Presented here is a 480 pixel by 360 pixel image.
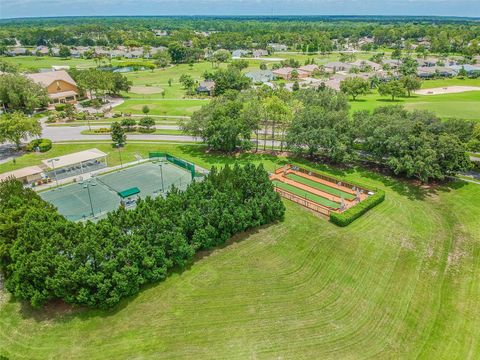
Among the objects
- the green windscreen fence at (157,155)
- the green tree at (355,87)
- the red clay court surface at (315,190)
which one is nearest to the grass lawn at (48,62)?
the green tree at (355,87)

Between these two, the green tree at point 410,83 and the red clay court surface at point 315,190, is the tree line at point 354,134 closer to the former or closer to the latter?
the red clay court surface at point 315,190

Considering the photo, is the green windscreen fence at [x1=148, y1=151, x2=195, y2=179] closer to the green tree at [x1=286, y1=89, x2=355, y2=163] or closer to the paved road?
the paved road

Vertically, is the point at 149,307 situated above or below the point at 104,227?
below

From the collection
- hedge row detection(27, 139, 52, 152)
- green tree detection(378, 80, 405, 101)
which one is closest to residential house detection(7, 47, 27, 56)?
hedge row detection(27, 139, 52, 152)

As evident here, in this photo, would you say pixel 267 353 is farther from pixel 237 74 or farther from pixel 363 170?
pixel 237 74

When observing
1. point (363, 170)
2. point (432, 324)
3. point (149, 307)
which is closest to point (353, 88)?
point (363, 170)
